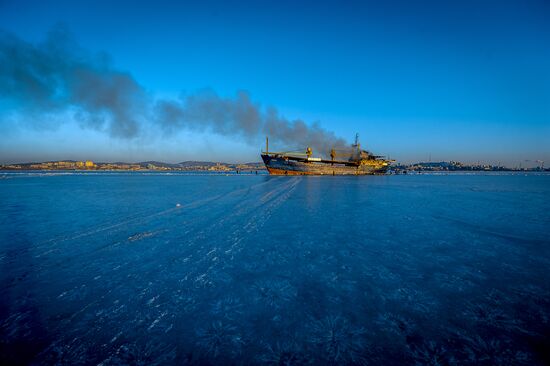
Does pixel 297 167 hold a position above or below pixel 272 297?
above

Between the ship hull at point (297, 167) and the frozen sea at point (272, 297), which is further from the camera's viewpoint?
the ship hull at point (297, 167)

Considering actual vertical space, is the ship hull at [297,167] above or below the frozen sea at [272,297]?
above

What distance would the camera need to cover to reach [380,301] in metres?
4.60

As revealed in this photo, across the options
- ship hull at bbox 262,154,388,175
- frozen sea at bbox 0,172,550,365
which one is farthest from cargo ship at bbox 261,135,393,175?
frozen sea at bbox 0,172,550,365

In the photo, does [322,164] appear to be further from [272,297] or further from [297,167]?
[272,297]

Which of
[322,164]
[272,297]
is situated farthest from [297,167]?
[272,297]

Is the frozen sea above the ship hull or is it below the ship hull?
below

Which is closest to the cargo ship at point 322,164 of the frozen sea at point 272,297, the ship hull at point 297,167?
the ship hull at point 297,167

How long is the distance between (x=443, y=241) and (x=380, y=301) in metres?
5.85

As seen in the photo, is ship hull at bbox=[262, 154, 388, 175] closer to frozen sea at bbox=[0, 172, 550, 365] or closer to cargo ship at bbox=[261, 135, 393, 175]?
cargo ship at bbox=[261, 135, 393, 175]

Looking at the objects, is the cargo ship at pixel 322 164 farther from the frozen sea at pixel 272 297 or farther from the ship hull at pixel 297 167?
the frozen sea at pixel 272 297

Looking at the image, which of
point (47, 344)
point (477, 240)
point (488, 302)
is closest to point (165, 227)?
point (47, 344)

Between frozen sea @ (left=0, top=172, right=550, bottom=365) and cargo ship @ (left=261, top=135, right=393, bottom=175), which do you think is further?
cargo ship @ (left=261, top=135, right=393, bottom=175)

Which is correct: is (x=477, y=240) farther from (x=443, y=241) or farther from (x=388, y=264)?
(x=388, y=264)
